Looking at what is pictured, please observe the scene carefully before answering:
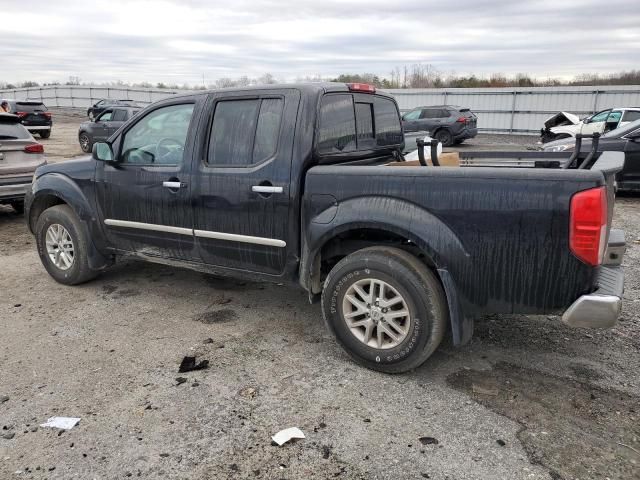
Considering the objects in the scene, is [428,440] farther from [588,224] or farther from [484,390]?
[588,224]

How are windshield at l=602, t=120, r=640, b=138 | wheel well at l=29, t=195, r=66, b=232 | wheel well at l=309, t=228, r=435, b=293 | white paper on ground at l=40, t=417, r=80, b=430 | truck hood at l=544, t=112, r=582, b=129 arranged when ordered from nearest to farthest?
white paper on ground at l=40, t=417, r=80, b=430 < wheel well at l=309, t=228, r=435, b=293 < wheel well at l=29, t=195, r=66, b=232 < windshield at l=602, t=120, r=640, b=138 < truck hood at l=544, t=112, r=582, b=129

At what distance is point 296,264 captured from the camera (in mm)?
3809

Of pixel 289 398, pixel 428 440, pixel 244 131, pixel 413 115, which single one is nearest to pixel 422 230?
pixel 428 440

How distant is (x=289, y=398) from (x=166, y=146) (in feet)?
7.84

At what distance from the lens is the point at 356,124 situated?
166 inches

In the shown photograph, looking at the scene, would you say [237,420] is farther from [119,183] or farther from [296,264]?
[119,183]

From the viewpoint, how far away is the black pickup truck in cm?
288

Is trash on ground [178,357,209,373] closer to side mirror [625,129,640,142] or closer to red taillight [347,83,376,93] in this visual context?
red taillight [347,83,376,93]

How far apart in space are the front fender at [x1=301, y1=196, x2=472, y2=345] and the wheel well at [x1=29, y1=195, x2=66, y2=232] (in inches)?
135

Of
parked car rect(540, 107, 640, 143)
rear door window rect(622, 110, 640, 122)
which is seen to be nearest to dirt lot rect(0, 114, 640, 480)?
parked car rect(540, 107, 640, 143)

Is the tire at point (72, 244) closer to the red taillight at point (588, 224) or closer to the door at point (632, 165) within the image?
the red taillight at point (588, 224)

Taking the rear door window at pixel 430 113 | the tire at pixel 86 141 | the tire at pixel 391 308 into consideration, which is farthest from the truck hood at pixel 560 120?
the tire at pixel 391 308

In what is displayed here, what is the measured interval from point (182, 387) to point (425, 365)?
162 centimetres

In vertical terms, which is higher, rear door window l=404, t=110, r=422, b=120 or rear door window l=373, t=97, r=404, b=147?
rear door window l=404, t=110, r=422, b=120
